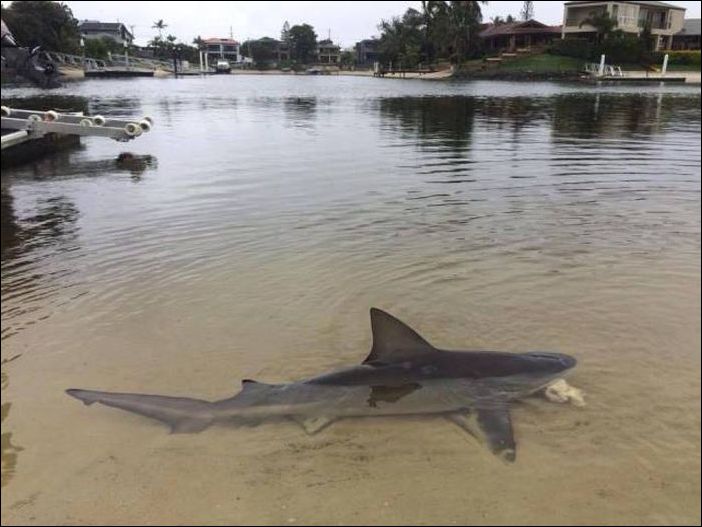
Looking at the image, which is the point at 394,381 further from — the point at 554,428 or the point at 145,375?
the point at 145,375

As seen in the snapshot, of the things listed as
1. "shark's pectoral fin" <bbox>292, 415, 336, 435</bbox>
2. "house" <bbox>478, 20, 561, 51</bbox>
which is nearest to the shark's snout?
"shark's pectoral fin" <bbox>292, 415, 336, 435</bbox>

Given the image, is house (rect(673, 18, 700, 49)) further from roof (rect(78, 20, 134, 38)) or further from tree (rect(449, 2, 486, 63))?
roof (rect(78, 20, 134, 38))

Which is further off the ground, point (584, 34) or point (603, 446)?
point (584, 34)

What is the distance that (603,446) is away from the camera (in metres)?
4.04

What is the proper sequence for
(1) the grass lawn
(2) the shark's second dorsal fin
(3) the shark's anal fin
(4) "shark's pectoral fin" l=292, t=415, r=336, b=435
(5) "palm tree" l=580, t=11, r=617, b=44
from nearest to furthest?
(3) the shark's anal fin < (4) "shark's pectoral fin" l=292, t=415, r=336, b=435 < (2) the shark's second dorsal fin < (1) the grass lawn < (5) "palm tree" l=580, t=11, r=617, b=44

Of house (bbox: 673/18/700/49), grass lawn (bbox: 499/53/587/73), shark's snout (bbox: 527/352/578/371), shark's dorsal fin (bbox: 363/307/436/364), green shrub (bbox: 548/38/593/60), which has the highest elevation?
house (bbox: 673/18/700/49)

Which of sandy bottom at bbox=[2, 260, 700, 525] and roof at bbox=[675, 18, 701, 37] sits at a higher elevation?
roof at bbox=[675, 18, 701, 37]

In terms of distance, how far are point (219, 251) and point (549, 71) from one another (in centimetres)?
7956

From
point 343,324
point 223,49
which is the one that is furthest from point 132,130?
point 223,49

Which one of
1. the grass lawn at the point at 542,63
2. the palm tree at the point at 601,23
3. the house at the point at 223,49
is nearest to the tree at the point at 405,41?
the grass lawn at the point at 542,63

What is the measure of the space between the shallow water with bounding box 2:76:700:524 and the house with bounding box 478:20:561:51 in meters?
91.4

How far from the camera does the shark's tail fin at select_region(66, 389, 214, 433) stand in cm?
424

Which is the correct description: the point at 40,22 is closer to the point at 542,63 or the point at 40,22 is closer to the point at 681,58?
the point at 542,63

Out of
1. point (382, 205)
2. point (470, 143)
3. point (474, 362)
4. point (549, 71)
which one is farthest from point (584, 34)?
point (474, 362)
